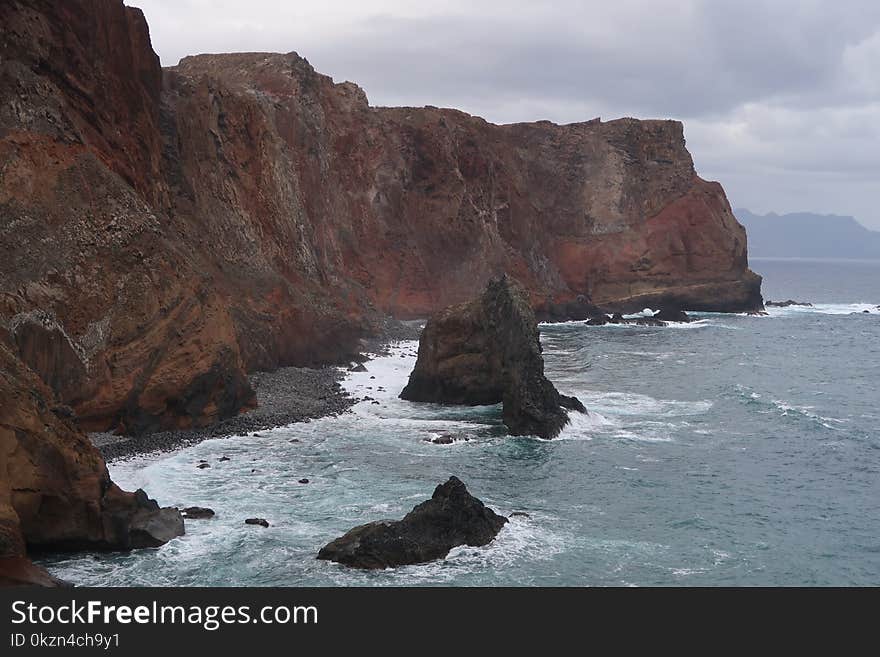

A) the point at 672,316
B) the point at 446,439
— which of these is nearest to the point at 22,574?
the point at 446,439

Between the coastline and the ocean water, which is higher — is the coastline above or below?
above

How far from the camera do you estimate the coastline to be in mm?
34031

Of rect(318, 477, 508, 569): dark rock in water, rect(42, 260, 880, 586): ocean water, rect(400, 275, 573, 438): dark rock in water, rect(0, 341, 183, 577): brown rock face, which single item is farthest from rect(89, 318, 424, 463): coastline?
rect(318, 477, 508, 569): dark rock in water

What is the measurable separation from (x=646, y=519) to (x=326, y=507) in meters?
9.88

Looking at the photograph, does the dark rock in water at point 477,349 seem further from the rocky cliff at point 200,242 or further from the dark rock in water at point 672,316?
the dark rock in water at point 672,316

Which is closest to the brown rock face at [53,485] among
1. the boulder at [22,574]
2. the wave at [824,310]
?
the boulder at [22,574]

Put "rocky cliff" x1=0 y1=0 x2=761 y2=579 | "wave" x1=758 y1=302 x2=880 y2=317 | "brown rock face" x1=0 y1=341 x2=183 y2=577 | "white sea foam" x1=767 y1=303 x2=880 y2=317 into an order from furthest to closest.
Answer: "white sea foam" x1=767 y1=303 x2=880 y2=317 < "wave" x1=758 y1=302 x2=880 y2=317 < "rocky cliff" x1=0 y1=0 x2=761 y2=579 < "brown rock face" x1=0 y1=341 x2=183 y2=577

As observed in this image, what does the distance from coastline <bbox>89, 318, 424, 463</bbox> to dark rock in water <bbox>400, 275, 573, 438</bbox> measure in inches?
166

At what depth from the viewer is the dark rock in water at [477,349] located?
4419 cm

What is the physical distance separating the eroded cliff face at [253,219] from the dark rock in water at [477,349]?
9.00 meters

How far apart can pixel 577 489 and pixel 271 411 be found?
15.1 metres

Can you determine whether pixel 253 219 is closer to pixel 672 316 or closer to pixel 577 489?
pixel 577 489

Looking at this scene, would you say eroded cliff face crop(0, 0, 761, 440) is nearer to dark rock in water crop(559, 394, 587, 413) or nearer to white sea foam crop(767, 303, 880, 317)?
white sea foam crop(767, 303, 880, 317)
